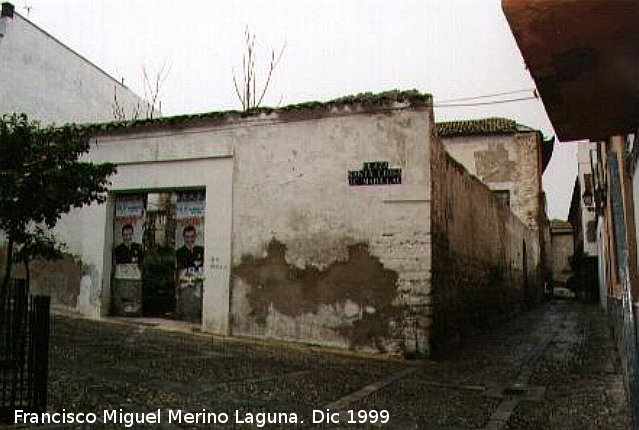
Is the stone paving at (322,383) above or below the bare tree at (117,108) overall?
below

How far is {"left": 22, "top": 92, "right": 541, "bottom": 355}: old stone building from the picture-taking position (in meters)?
9.44

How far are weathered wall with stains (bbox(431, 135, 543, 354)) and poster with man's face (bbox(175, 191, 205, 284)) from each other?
443cm

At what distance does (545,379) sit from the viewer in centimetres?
768

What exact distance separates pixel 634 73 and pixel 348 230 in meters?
6.43

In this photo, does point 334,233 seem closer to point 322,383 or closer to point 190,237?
point 190,237

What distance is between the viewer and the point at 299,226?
1019cm

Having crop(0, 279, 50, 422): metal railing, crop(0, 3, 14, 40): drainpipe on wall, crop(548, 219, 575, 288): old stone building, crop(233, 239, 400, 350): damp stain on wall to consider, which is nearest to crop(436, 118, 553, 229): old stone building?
crop(548, 219, 575, 288): old stone building

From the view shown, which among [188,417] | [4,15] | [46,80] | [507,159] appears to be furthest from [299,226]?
[507,159]

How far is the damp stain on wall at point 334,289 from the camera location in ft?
30.9

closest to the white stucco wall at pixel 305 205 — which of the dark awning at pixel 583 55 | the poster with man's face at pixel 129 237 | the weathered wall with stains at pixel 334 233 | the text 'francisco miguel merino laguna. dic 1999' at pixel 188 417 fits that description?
the weathered wall with stains at pixel 334 233

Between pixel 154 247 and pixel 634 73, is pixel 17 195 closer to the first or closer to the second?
pixel 634 73


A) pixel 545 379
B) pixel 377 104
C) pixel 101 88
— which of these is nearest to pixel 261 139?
pixel 377 104

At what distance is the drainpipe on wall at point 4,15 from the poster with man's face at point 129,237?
26.6 feet

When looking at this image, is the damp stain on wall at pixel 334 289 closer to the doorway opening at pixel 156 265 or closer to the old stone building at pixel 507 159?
the doorway opening at pixel 156 265
